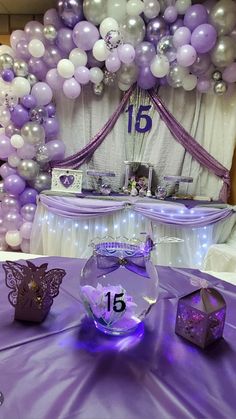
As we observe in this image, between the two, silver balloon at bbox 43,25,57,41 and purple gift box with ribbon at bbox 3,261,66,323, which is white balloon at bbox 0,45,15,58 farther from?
purple gift box with ribbon at bbox 3,261,66,323

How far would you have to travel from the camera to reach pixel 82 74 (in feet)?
8.89

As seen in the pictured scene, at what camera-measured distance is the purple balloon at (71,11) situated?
2.56 meters

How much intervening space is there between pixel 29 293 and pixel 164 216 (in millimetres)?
1901

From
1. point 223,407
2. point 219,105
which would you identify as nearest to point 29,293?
point 223,407

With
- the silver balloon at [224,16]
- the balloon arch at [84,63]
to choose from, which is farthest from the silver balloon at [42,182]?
the silver balloon at [224,16]

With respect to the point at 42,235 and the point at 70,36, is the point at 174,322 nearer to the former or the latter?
the point at 42,235

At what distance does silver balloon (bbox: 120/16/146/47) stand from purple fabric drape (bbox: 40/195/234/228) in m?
1.28

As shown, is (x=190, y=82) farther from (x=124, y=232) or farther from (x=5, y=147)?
(x=5, y=147)

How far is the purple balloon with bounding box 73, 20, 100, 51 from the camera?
8.46 ft

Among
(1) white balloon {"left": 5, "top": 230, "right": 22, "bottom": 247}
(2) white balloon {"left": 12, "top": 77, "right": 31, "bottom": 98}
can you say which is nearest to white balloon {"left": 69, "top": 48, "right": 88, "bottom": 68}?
(2) white balloon {"left": 12, "top": 77, "right": 31, "bottom": 98}

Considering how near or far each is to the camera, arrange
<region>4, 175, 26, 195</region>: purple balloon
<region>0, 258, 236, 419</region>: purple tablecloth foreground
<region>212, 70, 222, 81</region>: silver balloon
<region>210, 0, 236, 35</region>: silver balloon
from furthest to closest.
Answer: <region>4, 175, 26, 195</region>: purple balloon, <region>212, 70, 222, 81</region>: silver balloon, <region>210, 0, 236, 35</region>: silver balloon, <region>0, 258, 236, 419</region>: purple tablecloth foreground

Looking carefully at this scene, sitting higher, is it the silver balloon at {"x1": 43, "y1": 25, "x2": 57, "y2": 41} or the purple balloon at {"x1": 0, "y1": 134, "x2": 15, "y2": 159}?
the silver balloon at {"x1": 43, "y1": 25, "x2": 57, "y2": 41}

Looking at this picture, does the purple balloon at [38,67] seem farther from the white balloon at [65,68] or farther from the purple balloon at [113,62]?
the purple balloon at [113,62]

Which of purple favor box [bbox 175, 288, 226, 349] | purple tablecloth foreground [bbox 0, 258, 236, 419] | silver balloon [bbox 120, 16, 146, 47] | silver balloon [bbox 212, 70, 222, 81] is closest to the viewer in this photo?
purple tablecloth foreground [bbox 0, 258, 236, 419]
